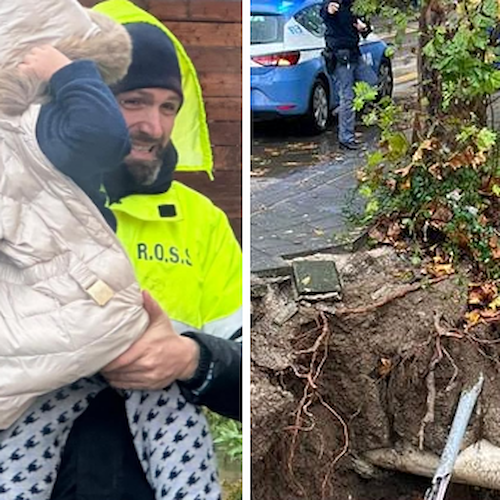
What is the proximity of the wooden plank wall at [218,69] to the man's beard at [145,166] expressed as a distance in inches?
2.5

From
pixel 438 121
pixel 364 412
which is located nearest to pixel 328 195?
pixel 438 121

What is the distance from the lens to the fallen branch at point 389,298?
152 inches

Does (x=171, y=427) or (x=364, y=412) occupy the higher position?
(x=171, y=427)

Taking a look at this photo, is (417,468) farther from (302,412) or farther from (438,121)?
(438,121)

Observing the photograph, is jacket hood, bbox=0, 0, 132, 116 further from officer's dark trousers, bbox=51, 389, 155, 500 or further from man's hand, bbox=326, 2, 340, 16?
man's hand, bbox=326, 2, 340, 16

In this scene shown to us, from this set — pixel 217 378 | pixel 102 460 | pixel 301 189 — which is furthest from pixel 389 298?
pixel 102 460

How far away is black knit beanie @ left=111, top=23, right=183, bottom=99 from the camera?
2.15 metres

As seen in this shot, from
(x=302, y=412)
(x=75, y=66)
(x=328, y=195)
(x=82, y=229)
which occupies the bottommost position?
(x=302, y=412)

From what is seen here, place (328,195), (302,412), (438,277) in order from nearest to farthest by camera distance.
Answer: (302,412) → (438,277) → (328,195)

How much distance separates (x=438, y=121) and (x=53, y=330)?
249 centimetres

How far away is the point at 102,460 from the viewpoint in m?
2.25

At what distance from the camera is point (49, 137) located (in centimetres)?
207

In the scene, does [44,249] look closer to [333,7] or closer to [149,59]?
[149,59]

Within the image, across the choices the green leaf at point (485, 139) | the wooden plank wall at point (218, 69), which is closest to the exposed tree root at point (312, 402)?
the green leaf at point (485, 139)
